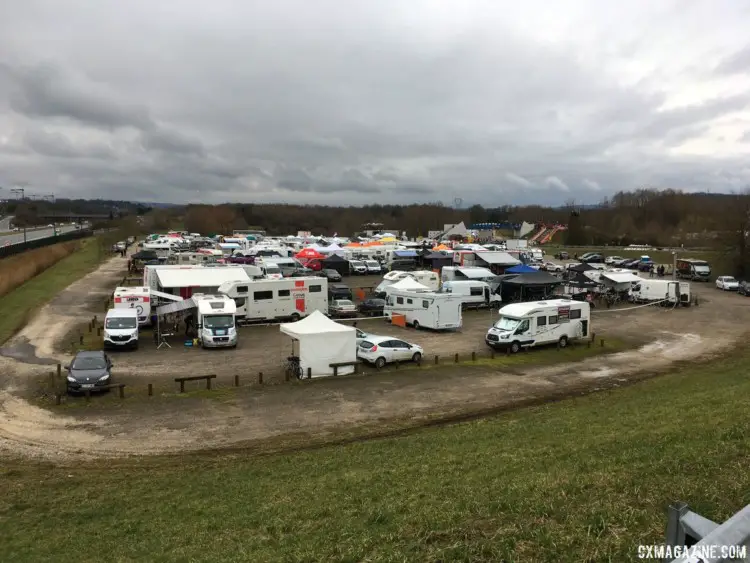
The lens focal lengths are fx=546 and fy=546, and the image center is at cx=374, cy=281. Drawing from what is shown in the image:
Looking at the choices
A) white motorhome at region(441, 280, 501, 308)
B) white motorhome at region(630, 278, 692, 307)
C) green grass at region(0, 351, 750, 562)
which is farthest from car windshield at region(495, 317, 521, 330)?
white motorhome at region(630, 278, 692, 307)

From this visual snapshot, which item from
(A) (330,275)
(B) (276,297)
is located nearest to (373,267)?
(A) (330,275)

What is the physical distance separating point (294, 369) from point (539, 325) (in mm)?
12537

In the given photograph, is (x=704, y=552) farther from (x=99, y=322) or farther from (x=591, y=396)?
(x=99, y=322)

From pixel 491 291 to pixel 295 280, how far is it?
48.6 ft

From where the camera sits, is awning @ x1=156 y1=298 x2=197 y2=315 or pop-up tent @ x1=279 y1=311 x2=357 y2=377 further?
awning @ x1=156 y1=298 x2=197 y2=315

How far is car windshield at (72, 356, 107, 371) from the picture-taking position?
18.7m

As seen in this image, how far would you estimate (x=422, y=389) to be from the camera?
19.6m

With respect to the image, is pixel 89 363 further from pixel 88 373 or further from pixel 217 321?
pixel 217 321

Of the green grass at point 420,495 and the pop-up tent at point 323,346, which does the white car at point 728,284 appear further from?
the pop-up tent at point 323,346

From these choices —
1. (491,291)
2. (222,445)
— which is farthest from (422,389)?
(491,291)

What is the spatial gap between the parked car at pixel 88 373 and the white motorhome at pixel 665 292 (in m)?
37.7

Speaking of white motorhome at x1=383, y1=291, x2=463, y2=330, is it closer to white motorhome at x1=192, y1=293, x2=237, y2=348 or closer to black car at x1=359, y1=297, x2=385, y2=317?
black car at x1=359, y1=297, x2=385, y2=317

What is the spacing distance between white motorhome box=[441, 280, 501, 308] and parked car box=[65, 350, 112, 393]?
23587 mm

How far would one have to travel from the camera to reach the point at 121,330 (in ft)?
82.0
